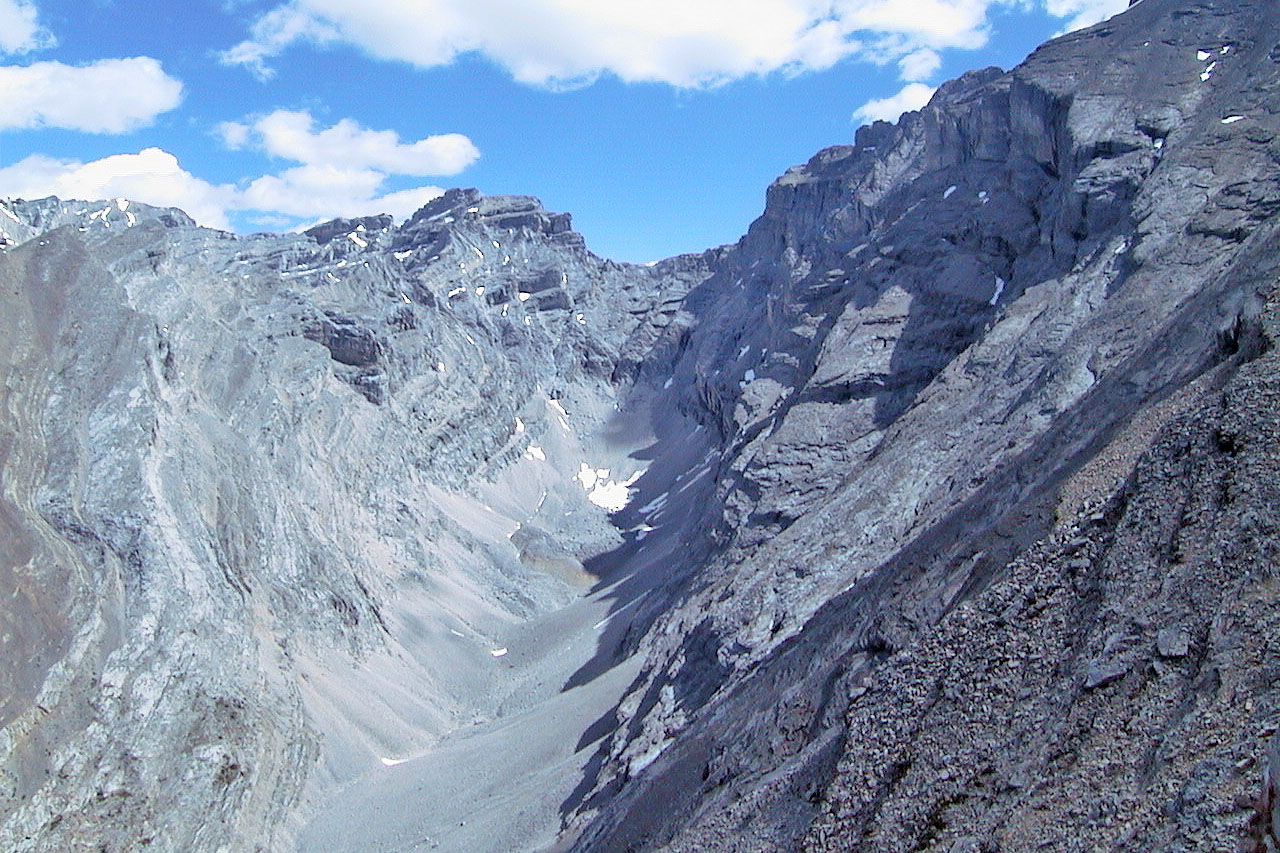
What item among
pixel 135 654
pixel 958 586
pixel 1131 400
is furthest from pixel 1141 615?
pixel 135 654

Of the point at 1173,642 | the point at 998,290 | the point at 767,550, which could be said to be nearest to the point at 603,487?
the point at 998,290

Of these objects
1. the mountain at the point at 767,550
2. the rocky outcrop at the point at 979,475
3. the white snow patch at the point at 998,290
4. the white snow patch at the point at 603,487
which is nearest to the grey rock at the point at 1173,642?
the mountain at the point at 767,550

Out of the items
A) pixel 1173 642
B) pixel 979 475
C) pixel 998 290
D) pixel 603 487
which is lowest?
pixel 979 475

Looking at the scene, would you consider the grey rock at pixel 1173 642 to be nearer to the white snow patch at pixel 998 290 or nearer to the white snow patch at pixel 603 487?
the white snow patch at pixel 998 290

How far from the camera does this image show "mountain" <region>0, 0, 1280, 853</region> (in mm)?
13562

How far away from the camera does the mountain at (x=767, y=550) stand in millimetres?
13562

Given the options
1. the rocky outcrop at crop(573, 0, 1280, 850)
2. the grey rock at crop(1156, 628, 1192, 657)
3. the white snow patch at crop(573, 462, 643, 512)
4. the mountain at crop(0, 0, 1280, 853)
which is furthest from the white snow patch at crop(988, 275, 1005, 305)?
the white snow patch at crop(573, 462, 643, 512)

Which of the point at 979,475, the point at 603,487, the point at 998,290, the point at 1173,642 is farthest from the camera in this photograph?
the point at 603,487

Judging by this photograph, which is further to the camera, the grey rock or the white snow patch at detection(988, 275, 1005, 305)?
the white snow patch at detection(988, 275, 1005, 305)

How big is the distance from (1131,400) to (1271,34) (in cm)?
3452

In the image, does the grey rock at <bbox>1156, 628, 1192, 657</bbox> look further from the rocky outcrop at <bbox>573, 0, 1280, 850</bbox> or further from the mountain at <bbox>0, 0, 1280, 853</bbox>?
the rocky outcrop at <bbox>573, 0, 1280, 850</bbox>

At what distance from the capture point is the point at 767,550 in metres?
39.0

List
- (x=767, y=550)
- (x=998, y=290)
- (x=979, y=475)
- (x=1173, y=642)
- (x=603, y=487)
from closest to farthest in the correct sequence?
1. (x=1173, y=642)
2. (x=979, y=475)
3. (x=767, y=550)
4. (x=998, y=290)
5. (x=603, y=487)

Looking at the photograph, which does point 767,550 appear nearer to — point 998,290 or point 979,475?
point 979,475
